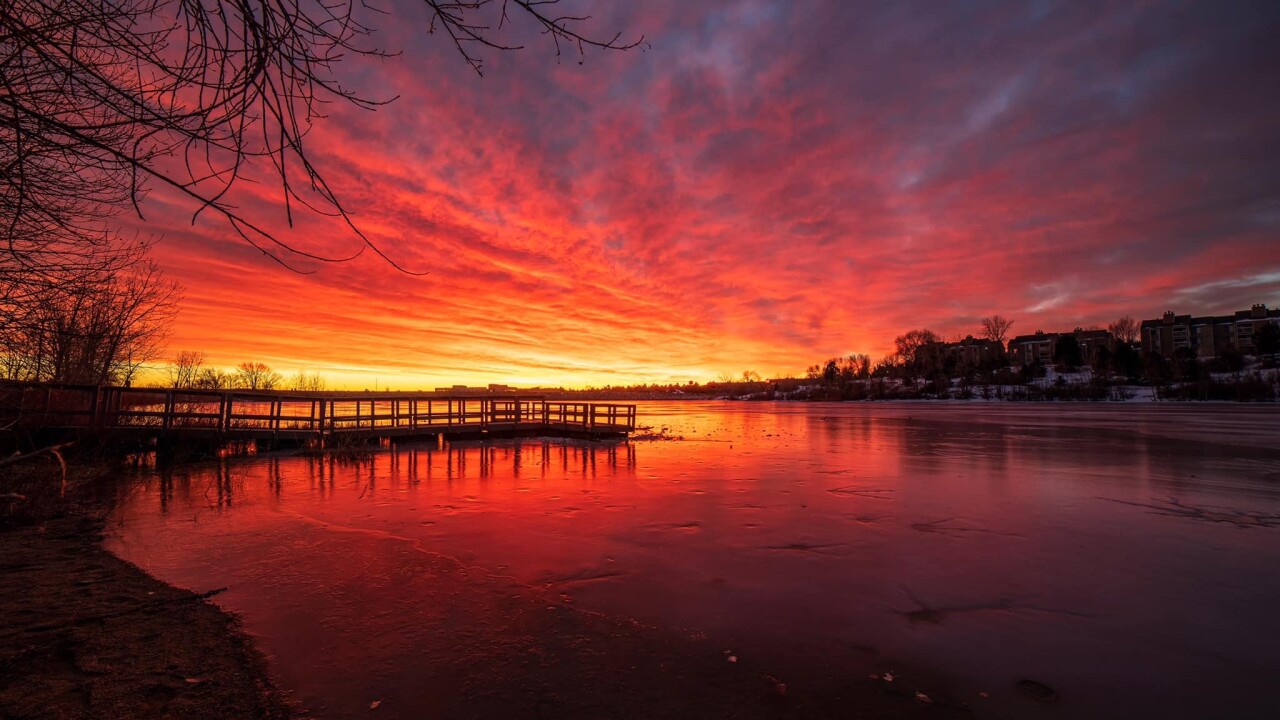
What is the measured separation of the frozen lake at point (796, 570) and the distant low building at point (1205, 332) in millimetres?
105629

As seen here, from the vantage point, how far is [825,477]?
1455cm

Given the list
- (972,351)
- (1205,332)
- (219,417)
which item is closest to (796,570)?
(219,417)

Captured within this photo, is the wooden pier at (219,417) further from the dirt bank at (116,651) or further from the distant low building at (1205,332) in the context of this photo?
the distant low building at (1205,332)

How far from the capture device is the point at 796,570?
687 cm

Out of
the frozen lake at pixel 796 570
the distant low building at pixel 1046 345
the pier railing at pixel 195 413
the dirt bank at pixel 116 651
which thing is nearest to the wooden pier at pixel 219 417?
the pier railing at pixel 195 413

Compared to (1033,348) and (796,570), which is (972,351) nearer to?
(1033,348)

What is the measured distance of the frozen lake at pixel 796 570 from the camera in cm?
439

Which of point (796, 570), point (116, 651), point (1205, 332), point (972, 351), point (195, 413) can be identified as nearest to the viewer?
point (116, 651)

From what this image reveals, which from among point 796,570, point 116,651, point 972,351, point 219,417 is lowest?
point 796,570

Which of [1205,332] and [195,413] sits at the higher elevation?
[1205,332]

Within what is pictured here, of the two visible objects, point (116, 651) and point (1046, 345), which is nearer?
point (116, 651)

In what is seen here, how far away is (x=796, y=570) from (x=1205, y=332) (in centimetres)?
12765

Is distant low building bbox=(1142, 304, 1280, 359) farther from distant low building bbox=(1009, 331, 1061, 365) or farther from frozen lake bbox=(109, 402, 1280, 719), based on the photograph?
frozen lake bbox=(109, 402, 1280, 719)

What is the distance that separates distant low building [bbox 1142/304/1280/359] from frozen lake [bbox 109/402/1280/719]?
10563 cm
